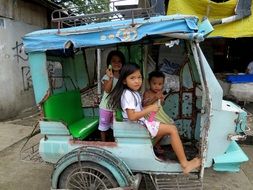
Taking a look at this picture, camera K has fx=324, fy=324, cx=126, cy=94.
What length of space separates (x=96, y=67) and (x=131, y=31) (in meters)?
1.91

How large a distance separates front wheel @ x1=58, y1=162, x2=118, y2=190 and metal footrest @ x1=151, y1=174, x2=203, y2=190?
0.50 m

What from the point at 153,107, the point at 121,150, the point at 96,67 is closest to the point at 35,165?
the point at 96,67

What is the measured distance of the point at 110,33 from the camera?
3072mm

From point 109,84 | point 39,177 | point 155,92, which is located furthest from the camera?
point 39,177

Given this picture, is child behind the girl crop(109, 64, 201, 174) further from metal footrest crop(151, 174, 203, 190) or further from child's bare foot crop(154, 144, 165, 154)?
child's bare foot crop(154, 144, 165, 154)

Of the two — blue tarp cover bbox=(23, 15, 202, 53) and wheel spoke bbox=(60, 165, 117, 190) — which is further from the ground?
blue tarp cover bbox=(23, 15, 202, 53)

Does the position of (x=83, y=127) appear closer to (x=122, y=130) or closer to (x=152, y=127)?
(x=122, y=130)

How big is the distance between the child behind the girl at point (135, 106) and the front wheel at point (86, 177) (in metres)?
0.60

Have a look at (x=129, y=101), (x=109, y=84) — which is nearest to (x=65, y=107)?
(x=109, y=84)

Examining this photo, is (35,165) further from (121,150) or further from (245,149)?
(245,149)

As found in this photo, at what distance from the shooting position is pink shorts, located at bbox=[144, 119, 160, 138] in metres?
3.22

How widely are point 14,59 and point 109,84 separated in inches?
208

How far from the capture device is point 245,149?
5.67 m

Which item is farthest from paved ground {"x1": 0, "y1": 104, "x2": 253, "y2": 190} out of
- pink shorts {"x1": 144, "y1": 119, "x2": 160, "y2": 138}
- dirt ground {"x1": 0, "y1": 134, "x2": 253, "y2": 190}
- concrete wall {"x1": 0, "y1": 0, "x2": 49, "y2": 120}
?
concrete wall {"x1": 0, "y1": 0, "x2": 49, "y2": 120}
